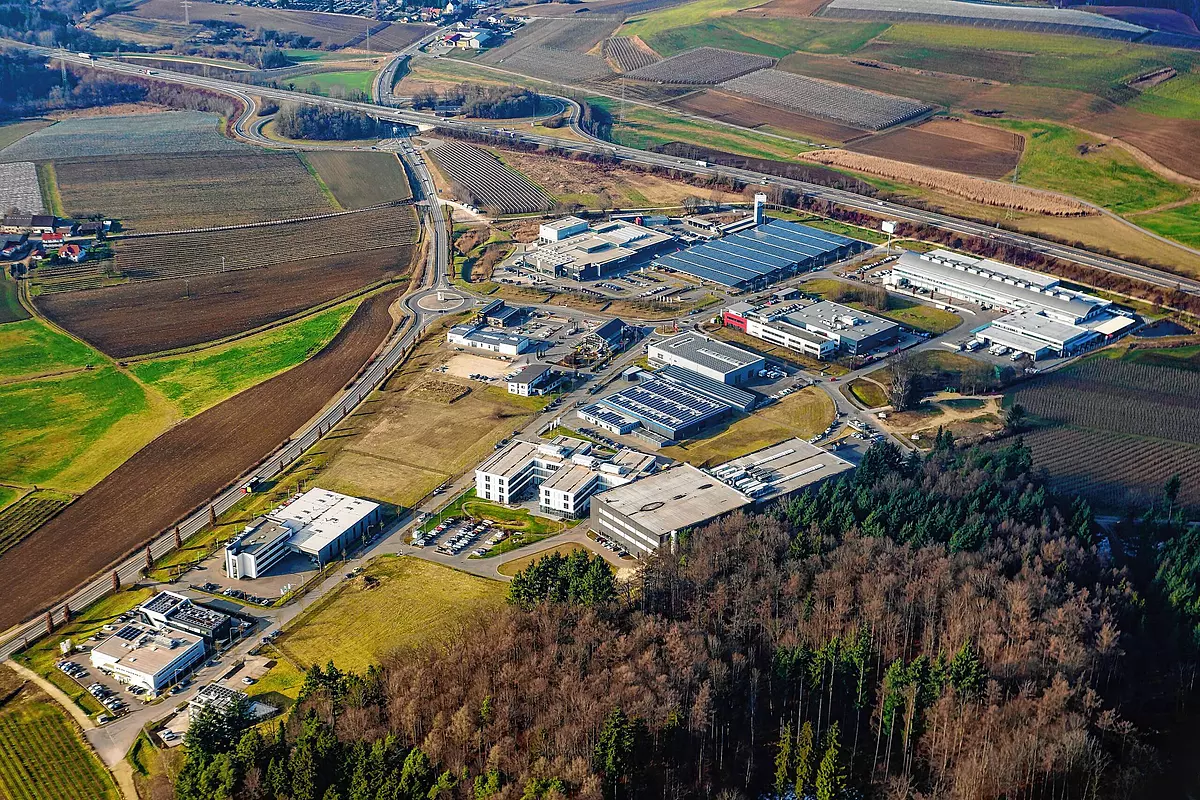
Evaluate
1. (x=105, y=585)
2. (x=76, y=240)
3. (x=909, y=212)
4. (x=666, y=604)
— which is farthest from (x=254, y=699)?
(x=909, y=212)

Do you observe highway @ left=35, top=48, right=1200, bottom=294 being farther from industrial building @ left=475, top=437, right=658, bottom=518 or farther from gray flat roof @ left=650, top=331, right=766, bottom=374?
industrial building @ left=475, top=437, right=658, bottom=518

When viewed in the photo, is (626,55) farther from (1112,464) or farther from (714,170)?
(1112,464)

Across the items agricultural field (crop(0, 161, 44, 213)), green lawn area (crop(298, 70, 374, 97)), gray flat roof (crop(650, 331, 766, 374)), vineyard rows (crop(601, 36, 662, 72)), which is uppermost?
vineyard rows (crop(601, 36, 662, 72))

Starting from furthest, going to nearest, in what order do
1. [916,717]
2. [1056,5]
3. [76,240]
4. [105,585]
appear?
[1056,5], [76,240], [105,585], [916,717]

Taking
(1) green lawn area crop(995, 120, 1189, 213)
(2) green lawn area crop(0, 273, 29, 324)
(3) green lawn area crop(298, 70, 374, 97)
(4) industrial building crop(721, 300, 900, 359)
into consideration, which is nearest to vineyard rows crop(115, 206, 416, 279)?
(2) green lawn area crop(0, 273, 29, 324)

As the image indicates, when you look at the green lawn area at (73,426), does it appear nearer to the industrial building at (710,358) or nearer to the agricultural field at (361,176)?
the industrial building at (710,358)

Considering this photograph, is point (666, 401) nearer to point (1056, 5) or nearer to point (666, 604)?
point (666, 604)
